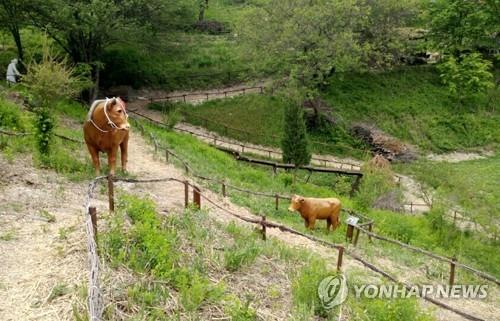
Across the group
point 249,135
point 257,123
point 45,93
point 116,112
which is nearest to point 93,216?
point 116,112

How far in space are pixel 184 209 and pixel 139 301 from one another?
12.1ft

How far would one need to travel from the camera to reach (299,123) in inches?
840

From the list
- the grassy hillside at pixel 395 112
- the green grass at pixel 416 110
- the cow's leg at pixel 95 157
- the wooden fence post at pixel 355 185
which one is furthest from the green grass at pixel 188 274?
the green grass at pixel 416 110

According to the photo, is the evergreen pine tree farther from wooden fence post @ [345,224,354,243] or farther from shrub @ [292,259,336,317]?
shrub @ [292,259,336,317]

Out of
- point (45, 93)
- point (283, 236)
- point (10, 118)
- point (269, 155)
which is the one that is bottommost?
point (269, 155)

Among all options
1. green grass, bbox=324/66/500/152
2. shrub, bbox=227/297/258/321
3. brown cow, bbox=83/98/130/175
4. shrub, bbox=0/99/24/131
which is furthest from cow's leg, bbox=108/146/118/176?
green grass, bbox=324/66/500/152

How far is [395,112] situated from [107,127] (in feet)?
77.9

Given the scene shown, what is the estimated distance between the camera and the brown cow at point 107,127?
37.4ft

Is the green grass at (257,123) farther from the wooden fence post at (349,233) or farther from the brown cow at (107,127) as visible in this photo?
the brown cow at (107,127)

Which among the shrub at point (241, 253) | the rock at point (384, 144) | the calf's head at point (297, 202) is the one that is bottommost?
the rock at point (384, 144)

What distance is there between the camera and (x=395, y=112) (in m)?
31.6

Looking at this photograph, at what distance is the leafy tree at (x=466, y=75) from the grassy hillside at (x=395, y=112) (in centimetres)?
147

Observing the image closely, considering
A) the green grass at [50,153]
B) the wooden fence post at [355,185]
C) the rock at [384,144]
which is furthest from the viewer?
the rock at [384,144]

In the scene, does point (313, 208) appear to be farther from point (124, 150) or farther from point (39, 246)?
point (39, 246)
